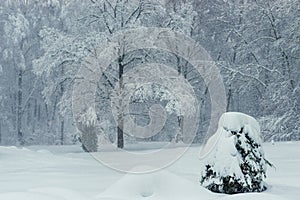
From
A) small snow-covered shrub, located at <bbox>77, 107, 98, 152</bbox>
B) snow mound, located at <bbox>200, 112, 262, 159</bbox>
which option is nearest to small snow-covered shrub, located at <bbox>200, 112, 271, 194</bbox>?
snow mound, located at <bbox>200, 112, 262, 159</bbox>

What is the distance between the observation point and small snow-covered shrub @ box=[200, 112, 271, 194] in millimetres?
7262

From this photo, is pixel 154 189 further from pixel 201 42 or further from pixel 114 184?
pixel 201 42

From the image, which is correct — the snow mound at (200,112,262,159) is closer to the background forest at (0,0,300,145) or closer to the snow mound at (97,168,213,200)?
the snow mound at (97,168,213,200)

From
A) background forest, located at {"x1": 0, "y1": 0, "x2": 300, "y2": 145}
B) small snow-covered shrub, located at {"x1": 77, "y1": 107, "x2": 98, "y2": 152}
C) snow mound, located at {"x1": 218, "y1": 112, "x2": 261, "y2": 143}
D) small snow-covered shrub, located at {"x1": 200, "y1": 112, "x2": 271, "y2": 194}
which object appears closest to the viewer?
small snow-covered shrub, located at {"x1": 200, "y1": 112, "x2": 271, "y2": 194}

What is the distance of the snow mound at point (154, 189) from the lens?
20.1 ft

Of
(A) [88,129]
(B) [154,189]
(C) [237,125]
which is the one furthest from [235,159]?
(A) [88,129]

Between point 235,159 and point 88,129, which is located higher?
point 88,129

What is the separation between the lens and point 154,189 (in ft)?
20.4

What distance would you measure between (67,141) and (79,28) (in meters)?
18.4

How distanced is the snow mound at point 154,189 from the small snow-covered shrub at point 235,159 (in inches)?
36.2

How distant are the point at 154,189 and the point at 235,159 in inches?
73.0

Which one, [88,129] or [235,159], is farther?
[88,129]

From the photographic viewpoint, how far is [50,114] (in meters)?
40.2

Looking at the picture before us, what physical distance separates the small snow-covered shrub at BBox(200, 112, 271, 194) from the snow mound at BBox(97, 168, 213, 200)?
0.92 metres
